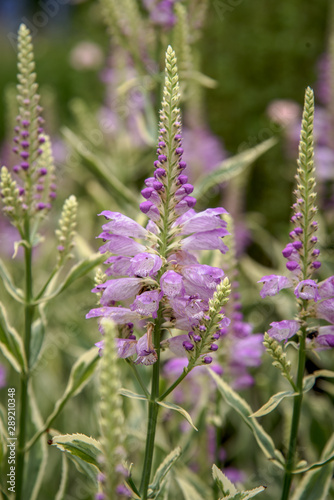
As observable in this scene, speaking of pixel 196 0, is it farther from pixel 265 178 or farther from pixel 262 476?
pixel 265 178

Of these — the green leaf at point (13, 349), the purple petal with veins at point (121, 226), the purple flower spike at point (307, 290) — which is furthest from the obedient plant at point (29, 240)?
the purple flower spike at point (307, 290)

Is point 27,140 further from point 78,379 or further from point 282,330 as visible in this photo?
point 282,330

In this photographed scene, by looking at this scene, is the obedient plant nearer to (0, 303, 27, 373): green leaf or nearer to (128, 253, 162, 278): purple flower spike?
(0, 303, 27, 373): green leaf

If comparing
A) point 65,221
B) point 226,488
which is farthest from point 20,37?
point 226,488

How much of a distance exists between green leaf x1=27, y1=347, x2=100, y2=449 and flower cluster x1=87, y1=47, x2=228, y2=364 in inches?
19.0

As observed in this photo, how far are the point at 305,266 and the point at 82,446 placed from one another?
675mm

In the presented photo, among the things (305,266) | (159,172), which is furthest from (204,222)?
(305,266)

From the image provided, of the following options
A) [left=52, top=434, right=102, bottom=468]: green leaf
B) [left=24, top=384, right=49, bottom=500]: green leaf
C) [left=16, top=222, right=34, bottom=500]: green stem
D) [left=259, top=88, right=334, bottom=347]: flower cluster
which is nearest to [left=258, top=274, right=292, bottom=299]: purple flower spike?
[left=259, top=88, right=334, bottom=347]: flower cluster

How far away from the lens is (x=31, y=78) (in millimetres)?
1595

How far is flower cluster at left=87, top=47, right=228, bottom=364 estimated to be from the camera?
3.82ft

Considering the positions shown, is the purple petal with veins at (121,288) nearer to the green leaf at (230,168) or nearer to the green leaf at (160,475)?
the green leaf at (160,475)

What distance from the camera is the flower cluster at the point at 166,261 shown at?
1163mm

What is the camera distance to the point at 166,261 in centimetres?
122

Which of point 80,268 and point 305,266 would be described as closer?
point 305,266
